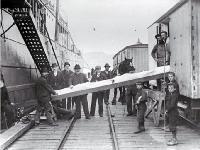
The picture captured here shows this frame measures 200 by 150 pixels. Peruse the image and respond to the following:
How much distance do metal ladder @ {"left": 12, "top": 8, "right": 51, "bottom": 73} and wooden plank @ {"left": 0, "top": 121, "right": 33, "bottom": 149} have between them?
14.0 feet

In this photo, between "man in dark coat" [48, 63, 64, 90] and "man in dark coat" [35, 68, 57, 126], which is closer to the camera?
"man in dark coat" [35, 68, 57, 126]

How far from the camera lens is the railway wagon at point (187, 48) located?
7.99 m

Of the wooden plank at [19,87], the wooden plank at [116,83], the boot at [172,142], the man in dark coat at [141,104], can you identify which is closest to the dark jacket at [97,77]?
the wooden plank at [116,83]

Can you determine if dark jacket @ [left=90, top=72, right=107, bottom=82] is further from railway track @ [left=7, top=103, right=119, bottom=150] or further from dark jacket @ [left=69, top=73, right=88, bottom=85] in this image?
railway track @ [left=7, top=103, right=119, bottom=150]

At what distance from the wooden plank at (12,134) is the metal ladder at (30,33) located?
4261 millimetres

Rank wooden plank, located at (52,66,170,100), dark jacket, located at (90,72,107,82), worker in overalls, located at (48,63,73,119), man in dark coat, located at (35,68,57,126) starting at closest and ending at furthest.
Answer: wooden plank, located at (52,66,170,100) → man in dark coat, located at (35,68,57,126) → worker in overalls, located at (48,63,73,119) → dark jacket, located at (90,72,107,82)

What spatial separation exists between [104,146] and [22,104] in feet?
25.6

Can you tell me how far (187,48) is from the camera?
8266 mm

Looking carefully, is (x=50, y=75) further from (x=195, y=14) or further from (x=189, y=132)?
(x=195, y=14)

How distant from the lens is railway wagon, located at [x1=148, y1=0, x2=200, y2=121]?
799 cm

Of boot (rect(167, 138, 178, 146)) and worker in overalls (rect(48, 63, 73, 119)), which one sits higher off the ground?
worker in overalls (rect(48, 63, 73, 119))

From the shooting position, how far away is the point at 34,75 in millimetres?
18672

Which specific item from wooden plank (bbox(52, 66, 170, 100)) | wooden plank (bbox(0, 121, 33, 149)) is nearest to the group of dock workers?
wooden plank (bbox(52, 66, 170, 100))

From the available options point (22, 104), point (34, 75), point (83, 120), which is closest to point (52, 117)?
point (83, 120)
